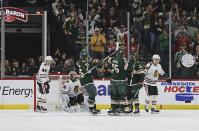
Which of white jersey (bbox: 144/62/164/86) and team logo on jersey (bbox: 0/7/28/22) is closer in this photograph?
white jersey (bbox: 144/62/164/86)

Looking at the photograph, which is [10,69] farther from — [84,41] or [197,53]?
[197,53]

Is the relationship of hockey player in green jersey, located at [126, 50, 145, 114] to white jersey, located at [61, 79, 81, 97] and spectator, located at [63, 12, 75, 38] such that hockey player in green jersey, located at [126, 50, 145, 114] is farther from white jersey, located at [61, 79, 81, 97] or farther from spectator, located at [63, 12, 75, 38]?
spectator, located at [63, 12, 75, 38]

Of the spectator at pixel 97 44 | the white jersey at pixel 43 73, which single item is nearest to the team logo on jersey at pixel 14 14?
the spectator at pixel 97 44

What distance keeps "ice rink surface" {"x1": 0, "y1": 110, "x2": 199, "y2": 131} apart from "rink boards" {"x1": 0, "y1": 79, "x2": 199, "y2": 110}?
6.66 feet

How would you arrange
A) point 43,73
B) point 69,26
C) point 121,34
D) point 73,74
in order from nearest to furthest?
point 43,73
point 73,74
point 121,34
point 69,26

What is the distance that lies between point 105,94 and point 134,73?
8.22 ft

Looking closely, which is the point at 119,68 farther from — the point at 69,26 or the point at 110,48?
the point at 69,26

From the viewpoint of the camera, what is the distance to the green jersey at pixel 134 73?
13.9 meters

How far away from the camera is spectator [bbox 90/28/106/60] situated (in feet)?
53.4

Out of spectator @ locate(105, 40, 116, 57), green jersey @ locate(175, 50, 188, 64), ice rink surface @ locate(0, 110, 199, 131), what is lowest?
ice rink surface @ locate(0, 110, 199, 131)

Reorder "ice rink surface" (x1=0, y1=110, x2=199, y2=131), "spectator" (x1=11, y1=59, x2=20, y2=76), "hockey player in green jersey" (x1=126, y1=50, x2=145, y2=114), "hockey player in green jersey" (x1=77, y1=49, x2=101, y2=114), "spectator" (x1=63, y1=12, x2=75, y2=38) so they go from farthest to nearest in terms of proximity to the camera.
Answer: "spectator" (x1=63, y1=12, x2=75, y2=38) → "spectator" (x1=11, y1=59, x2=20, y2=76) → "hockey player in green jersey" (x1=126, y1=50, x2=145, y2=114) → "hockey player in green jersey" (x1=77, y1=49, x2=101, y2=114) → "ice rink surface" (x1=0, y1=110, x2=199, y2=131)

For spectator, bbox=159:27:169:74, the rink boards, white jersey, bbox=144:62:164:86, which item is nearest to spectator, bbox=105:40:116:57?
the rink boards

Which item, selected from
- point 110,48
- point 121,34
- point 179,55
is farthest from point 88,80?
point 179,55

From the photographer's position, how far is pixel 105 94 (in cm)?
1631
